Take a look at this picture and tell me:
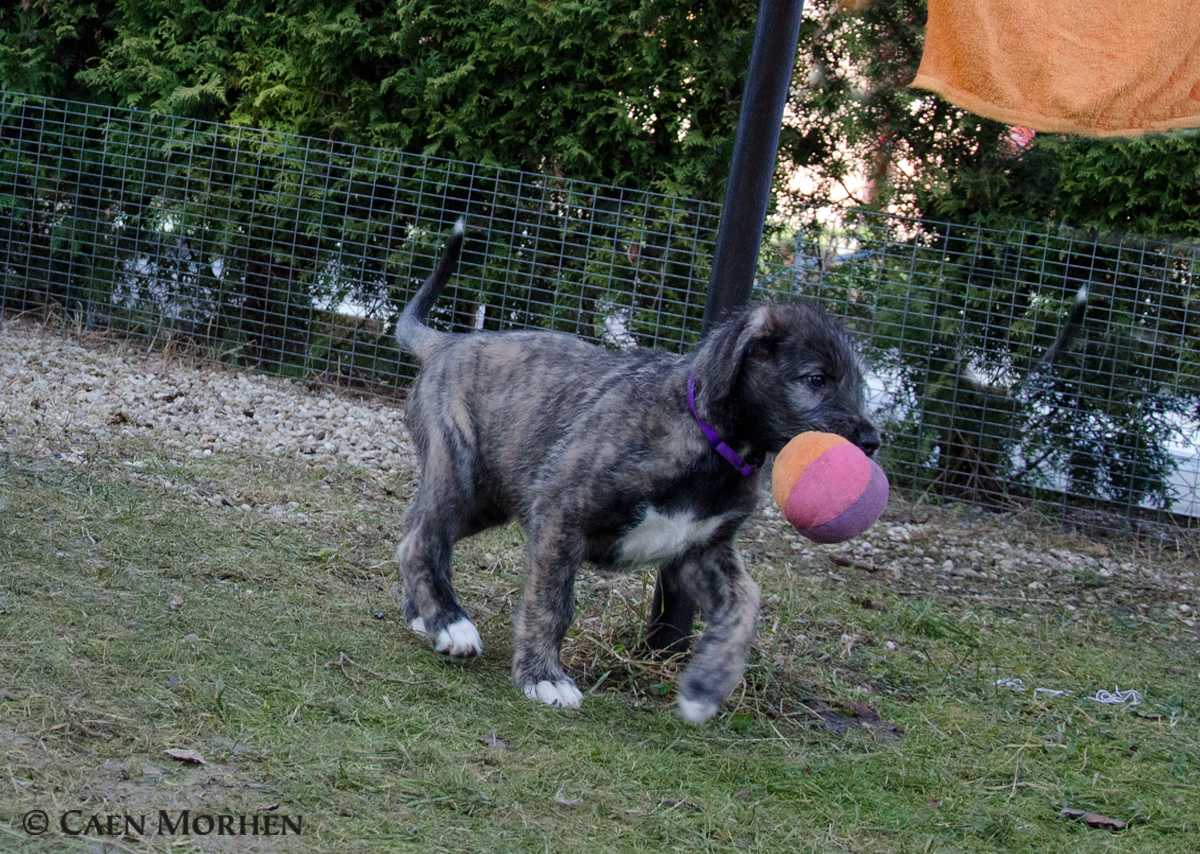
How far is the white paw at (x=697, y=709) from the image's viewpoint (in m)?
3.33

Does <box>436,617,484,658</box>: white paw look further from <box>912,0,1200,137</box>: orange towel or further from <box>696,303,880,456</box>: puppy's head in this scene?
<box>912,0,1200,137</box>: orange towel

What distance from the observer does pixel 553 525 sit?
138 inches

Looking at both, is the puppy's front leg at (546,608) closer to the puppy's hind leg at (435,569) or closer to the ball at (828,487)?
the puppy's hind leg at (435,569)

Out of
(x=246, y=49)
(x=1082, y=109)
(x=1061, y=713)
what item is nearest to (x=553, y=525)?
(x=1061, y=713)

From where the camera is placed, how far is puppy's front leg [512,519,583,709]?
11.4 ft

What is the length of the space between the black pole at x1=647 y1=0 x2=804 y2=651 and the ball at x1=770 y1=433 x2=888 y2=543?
75cm

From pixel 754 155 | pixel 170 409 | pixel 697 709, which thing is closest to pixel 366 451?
pixel 170 409

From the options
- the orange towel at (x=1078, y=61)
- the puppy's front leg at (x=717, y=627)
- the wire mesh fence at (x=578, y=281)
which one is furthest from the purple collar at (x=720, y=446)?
the wire mesh fence at (x=578, y=281)

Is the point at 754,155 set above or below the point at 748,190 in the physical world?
above

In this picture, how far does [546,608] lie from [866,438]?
113 cm

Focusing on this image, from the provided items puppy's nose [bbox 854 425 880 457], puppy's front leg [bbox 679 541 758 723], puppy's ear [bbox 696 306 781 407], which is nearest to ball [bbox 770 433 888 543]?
puppy's nose [bbox 854 425 880 457]

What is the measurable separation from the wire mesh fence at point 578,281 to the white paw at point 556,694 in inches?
181

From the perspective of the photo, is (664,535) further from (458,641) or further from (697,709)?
(458,641)

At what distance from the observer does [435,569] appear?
387 cm
